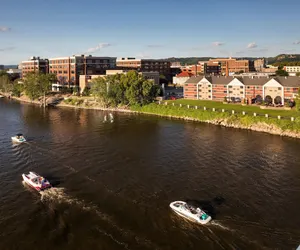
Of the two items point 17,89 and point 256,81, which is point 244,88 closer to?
point 256,81

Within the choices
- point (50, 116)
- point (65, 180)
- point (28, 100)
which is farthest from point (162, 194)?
point (28, 100)

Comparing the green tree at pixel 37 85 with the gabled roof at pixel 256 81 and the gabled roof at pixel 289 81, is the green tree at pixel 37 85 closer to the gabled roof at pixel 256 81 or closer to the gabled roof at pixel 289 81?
the gabled roof at pixel 256 81

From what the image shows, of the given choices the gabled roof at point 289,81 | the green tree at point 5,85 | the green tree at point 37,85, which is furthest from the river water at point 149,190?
the green tree at point 5,85

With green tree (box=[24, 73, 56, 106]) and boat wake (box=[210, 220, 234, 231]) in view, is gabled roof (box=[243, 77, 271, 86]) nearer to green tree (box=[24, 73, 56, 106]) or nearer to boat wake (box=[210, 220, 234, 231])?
boat wake (box=[210, 220, 234, 231])

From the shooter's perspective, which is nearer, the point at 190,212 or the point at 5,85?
the point at 190,212

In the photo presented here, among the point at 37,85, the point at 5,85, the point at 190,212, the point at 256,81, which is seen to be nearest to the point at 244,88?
the point at 256,81
